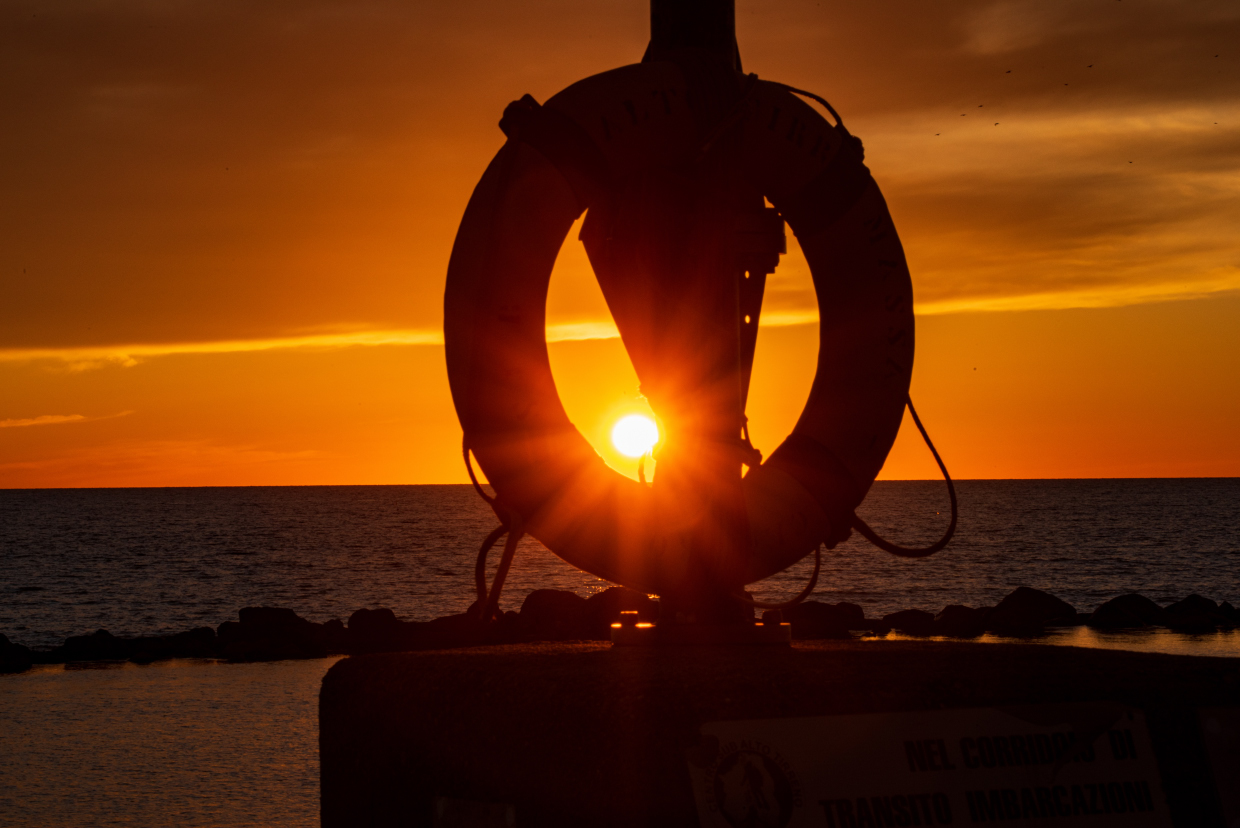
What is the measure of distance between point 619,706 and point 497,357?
1.37 meters

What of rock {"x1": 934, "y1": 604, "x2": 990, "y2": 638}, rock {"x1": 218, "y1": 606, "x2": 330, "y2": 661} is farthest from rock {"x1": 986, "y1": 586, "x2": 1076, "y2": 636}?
rock {"x1": 218, "y1": 606, "x2": 330, "y2": 661}

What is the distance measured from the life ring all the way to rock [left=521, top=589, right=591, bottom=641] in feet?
35.3

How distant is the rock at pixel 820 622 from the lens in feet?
55.3

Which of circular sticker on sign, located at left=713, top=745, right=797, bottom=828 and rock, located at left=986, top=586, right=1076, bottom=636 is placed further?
rock, located at left=986, top=586, right=1076, bottom=636

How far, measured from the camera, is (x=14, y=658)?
1605 cm

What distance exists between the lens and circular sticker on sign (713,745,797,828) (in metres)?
2.94

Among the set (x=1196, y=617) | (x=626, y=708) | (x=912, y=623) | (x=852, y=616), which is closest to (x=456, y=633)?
(x=852, y=616)

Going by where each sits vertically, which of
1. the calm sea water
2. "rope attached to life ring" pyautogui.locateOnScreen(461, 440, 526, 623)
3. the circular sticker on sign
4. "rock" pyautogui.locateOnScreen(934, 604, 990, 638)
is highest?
the calm sea water

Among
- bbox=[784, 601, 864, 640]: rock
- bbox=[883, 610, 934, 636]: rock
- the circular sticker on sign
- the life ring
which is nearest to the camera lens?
the circular sticker on sign

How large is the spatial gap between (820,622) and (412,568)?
25616mm

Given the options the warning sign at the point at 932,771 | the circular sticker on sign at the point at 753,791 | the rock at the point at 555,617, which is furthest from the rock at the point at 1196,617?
the circular sticker on sign at the point at 753,791

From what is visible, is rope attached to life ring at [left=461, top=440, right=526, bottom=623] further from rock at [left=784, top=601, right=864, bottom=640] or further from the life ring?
rock at [left=784, top=601, right=864, bottom=640]

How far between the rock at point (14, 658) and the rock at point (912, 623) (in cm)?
Answer: 1331

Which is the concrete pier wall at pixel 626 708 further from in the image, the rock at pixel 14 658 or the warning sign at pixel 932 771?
the rock at pixel 14 658
